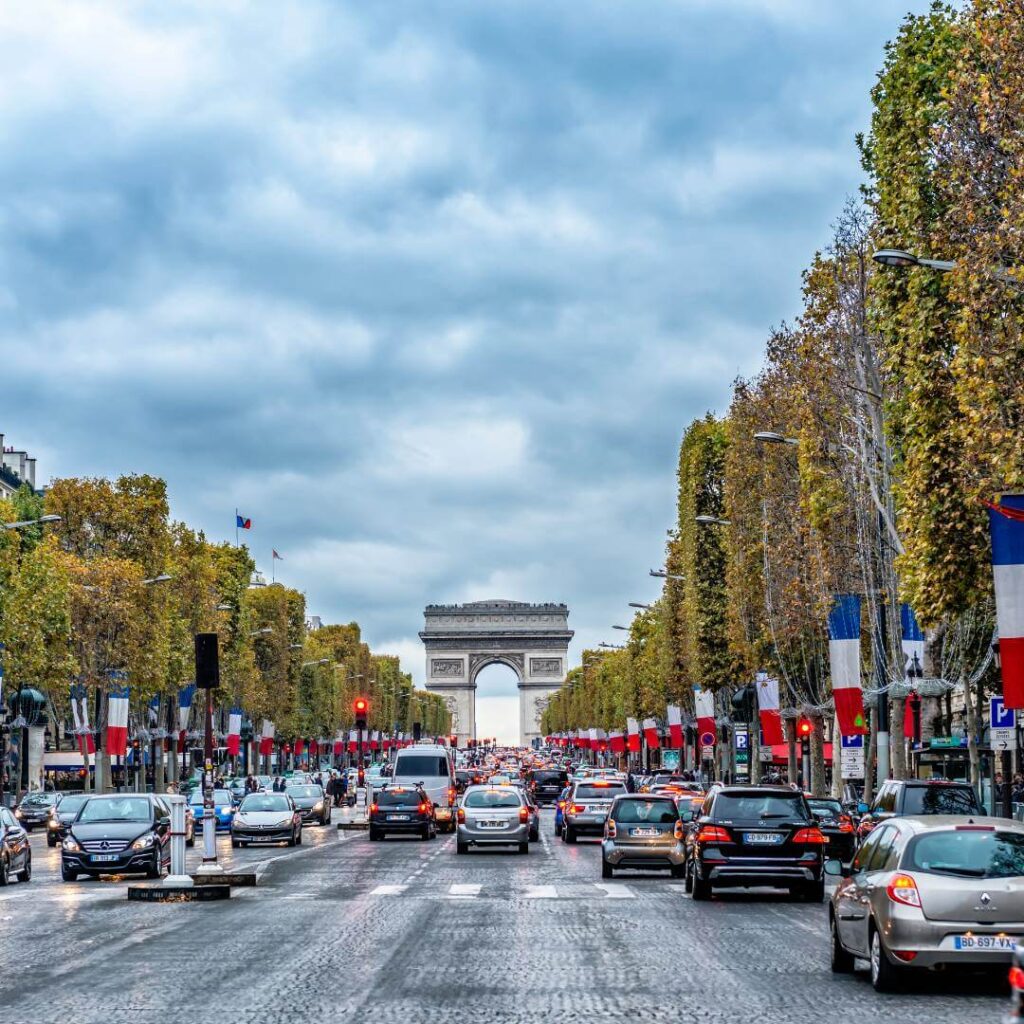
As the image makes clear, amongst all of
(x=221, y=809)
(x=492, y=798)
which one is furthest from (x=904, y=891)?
(x=221, y=809)

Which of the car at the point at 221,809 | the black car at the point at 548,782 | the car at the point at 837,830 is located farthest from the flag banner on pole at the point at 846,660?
the black car at the point at 548,782

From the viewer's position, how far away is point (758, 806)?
27.9m

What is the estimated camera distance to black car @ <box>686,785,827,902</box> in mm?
27609

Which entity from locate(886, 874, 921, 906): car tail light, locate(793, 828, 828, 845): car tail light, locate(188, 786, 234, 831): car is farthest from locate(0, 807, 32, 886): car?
locate(188, 786, 234, 831): car

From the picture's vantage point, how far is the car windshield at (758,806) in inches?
1090

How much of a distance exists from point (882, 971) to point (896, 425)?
63.0 feet

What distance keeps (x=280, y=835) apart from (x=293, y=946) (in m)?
32.4

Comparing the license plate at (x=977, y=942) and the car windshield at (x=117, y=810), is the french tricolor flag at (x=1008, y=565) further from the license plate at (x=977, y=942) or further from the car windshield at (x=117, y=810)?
the car windshield at (x=117, y=810)

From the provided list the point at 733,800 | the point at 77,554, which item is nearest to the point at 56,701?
the point at 77,554

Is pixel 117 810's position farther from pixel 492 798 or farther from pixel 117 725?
pixel 117 725

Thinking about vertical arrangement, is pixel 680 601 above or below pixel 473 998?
A: above

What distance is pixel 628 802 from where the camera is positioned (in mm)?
34625

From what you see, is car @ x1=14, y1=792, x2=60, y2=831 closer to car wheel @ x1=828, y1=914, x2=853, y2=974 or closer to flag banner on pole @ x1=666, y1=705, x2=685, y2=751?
flag banner on pole @ x1=666, y1=705, x2=685, y2=751

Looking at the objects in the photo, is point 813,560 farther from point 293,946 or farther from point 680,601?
point 680,601
